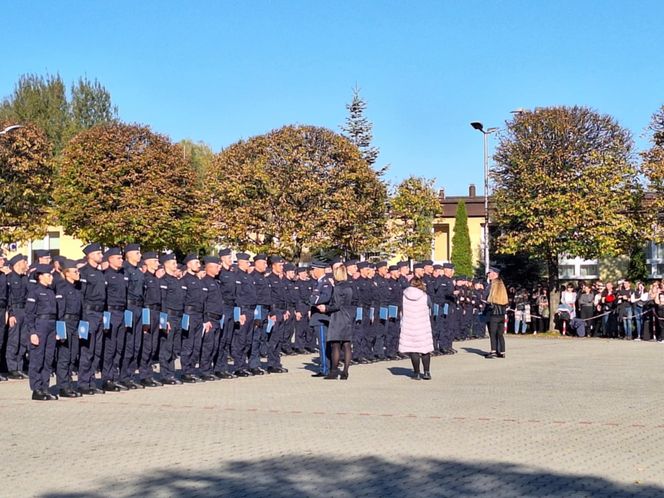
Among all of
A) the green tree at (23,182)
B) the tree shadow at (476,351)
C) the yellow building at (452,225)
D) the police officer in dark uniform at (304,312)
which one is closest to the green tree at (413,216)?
the yellow building at (452,225)

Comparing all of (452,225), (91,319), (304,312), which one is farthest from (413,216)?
(91,319)

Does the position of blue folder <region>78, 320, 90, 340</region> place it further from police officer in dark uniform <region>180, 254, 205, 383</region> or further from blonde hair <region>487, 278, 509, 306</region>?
blonde hair <region>487, 278, 509, 306</region>

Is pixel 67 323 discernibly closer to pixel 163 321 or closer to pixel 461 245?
pixel 163 321

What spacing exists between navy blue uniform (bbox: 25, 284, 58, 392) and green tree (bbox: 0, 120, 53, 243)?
2878 cm

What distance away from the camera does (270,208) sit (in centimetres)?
4462

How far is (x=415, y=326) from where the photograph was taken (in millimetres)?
18719

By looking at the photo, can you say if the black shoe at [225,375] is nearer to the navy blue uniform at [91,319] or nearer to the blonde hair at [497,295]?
the navy blue uniform at [91,319]

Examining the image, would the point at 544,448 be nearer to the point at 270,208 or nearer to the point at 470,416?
the point at 470,416

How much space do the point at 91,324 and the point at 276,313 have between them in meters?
5.63

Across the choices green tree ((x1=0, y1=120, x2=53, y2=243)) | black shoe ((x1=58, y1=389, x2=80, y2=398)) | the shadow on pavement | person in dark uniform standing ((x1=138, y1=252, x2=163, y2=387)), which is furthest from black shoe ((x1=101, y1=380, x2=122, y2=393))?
green tree ((x1=0, y1=120, x2=53, y2=243))

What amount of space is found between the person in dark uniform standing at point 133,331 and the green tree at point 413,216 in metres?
31.7

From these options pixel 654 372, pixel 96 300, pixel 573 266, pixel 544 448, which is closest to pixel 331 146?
pixel 573 266

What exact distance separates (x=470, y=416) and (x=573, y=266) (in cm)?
4089

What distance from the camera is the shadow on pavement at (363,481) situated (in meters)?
8.52
